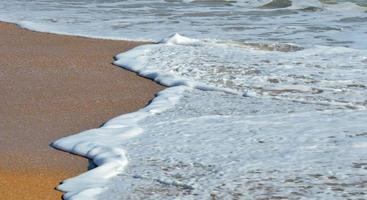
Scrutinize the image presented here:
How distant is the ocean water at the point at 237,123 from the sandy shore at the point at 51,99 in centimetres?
16

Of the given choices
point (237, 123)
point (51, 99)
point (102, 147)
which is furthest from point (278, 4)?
point (102, 147)

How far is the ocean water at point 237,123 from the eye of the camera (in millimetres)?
4293

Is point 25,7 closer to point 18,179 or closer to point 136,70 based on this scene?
point 136,70

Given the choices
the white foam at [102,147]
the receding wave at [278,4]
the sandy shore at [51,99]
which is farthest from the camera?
the receding wave at [278,4]

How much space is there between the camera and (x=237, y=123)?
Result: 18.1ft

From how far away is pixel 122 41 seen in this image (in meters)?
9.86

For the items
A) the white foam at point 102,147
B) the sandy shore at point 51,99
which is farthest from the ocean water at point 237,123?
the sandy shore at point 51,99

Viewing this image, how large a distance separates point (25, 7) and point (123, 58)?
6725 millimetres

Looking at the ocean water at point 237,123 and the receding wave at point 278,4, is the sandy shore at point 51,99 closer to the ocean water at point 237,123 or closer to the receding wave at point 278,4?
the ocean water at point 237,123

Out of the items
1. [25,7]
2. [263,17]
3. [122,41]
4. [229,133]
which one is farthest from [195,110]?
[25,7]

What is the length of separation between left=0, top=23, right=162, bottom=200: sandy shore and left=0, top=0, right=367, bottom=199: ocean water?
0.16 m

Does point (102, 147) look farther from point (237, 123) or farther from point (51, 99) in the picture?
point (51, 99)

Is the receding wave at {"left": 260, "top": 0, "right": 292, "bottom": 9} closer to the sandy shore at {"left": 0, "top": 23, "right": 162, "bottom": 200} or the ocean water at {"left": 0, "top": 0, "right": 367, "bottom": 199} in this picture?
the ocean water at {"left": 0, "top": 0, "right": 367, "bottom": 199}

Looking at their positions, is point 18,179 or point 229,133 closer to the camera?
point 18,179
